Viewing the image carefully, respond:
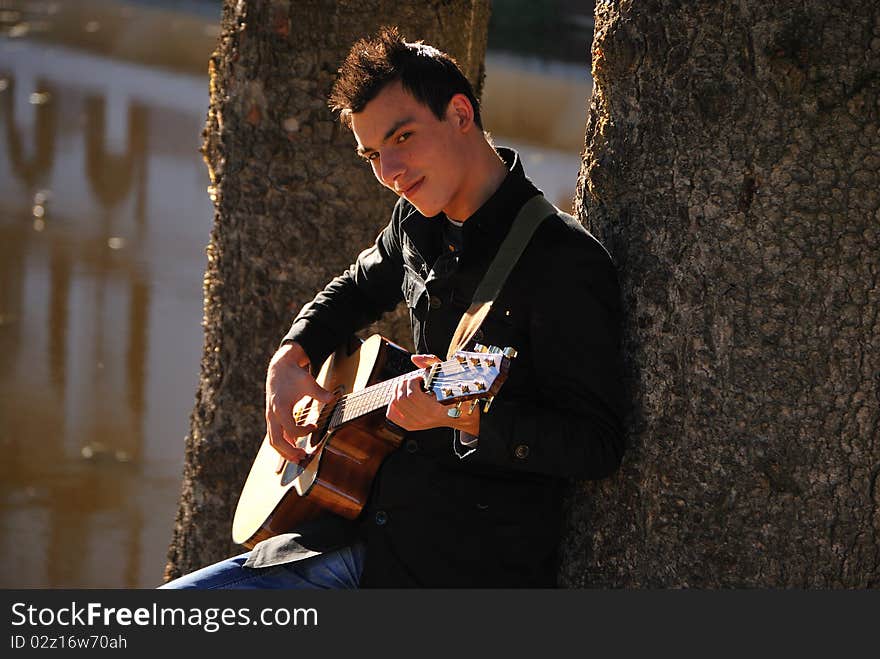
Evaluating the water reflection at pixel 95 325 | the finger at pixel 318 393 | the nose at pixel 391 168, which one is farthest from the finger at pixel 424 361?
the water reflection at pixel 95 325

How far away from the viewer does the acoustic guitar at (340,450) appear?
2643mm

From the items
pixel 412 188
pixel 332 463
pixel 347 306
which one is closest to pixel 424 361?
pixel 412 188

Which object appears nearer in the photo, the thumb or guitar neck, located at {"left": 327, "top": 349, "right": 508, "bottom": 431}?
guitar neck, located at {"left": 327, "top": 349, "right": 508, "bottom": 431}

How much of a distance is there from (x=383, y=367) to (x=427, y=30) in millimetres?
1322

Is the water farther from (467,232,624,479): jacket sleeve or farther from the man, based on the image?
(467,232,624,479): jacket sleeve

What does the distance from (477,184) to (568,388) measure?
1.65 feet

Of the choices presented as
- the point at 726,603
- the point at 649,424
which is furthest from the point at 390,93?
the point at 726,603

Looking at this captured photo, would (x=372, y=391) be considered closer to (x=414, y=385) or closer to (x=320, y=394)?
(x=320, y=394)

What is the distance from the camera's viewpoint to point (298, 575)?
253 centimetres

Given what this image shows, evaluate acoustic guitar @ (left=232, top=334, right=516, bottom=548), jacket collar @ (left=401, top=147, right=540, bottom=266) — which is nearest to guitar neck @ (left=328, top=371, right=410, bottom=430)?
acoustic guitar @ (left=232, top=334, right=516, bottom=548)

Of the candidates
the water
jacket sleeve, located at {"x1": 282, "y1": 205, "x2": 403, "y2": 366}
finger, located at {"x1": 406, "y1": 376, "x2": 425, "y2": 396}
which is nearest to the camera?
finger, located at {"x1": 406, "y1": 376, "x2": 425, "y2": 396}

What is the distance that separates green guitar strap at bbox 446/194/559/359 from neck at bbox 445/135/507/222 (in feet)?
0.39

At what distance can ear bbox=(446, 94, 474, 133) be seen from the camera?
250 centimetres

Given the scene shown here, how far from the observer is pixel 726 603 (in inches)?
89.9
